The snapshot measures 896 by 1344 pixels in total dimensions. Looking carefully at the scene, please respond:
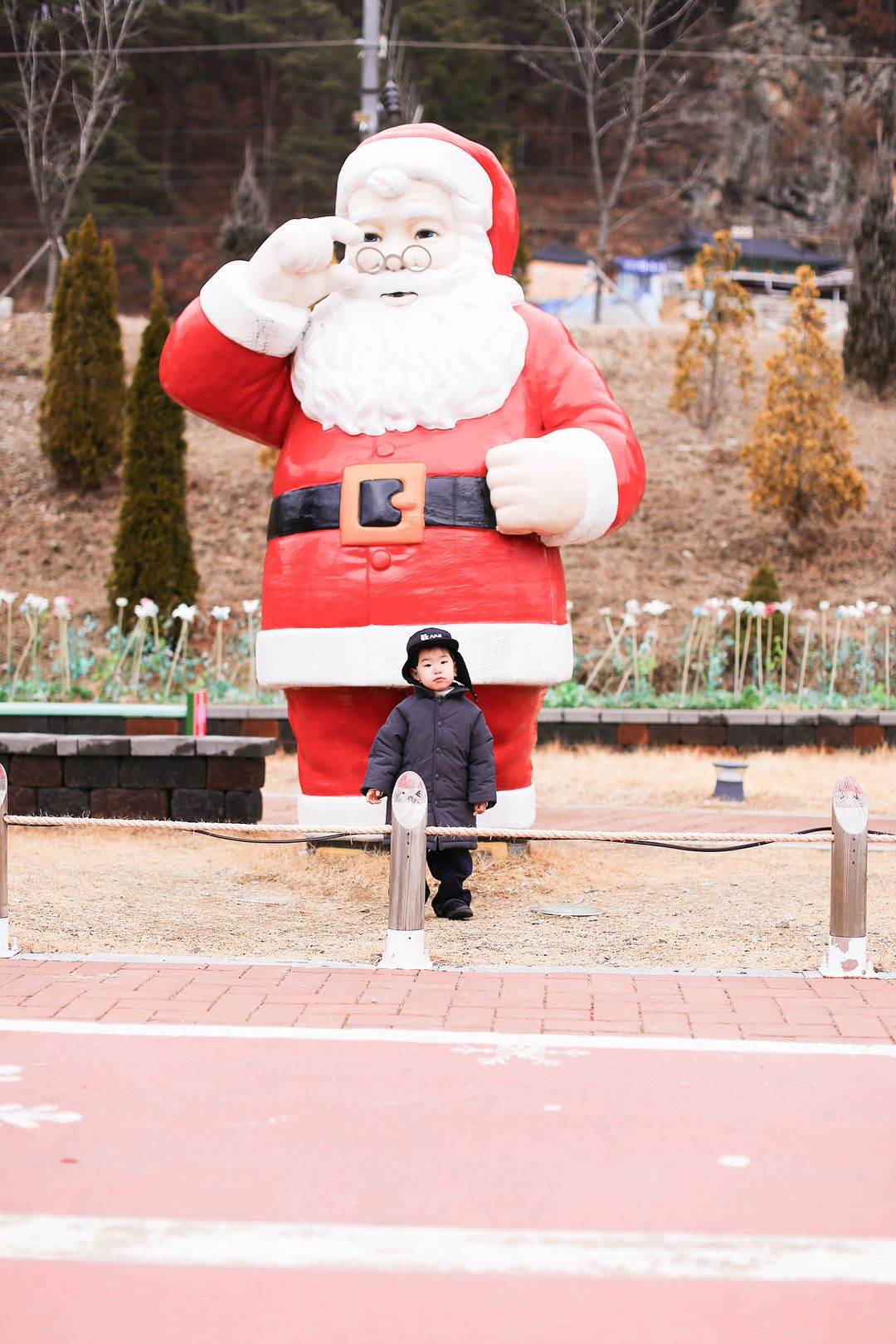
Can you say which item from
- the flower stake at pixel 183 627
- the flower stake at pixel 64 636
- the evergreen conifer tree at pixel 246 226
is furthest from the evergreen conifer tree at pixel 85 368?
the flower stake at pixel 64 636

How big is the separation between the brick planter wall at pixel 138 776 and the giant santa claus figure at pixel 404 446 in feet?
4.63

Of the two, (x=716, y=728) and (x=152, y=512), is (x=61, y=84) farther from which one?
(x=716, y=728)

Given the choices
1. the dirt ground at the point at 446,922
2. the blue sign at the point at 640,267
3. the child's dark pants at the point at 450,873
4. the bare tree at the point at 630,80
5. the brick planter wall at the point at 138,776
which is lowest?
the dirt ground at the point at 446,922

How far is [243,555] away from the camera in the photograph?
19312 mm

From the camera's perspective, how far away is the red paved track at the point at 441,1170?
2.54 meters

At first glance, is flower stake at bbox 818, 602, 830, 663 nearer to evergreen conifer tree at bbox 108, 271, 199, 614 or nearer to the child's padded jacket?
evergreen conifer tree at bbox 108, 271, 199, 614

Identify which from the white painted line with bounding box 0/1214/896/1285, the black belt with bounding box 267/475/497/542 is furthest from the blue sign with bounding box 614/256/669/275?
the white painted line with bounding box 0/1214/896/1285

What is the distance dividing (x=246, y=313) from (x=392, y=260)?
0.69m

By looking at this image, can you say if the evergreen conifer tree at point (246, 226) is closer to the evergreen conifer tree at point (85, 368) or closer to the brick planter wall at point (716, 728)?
the evergreen conifer tree at point (85, 368)

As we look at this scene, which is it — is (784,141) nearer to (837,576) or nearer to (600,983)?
(837,576)

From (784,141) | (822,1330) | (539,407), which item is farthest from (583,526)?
(784,141)

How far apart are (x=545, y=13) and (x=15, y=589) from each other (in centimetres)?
2686

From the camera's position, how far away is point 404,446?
253 inches

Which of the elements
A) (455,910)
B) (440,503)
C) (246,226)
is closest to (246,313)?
(440,503)
